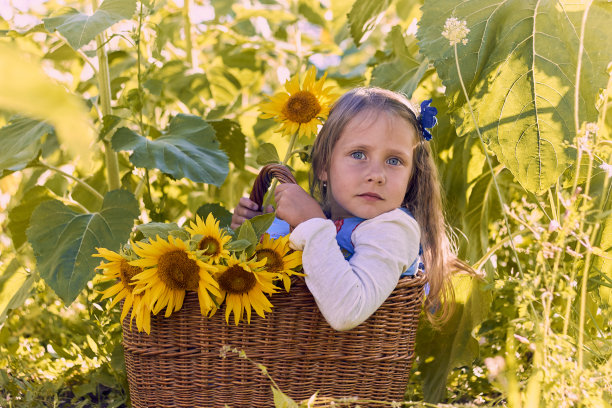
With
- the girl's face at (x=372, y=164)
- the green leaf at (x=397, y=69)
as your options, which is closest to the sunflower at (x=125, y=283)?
the girl's face at (x=372, y=164)

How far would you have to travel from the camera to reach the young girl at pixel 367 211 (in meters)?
1.04

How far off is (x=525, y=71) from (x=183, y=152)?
2.34ft

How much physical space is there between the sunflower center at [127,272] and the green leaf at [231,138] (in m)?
0.72

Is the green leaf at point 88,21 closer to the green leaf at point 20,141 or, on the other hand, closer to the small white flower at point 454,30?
the green leaf at point 20,141

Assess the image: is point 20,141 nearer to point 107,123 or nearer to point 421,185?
point 107,123

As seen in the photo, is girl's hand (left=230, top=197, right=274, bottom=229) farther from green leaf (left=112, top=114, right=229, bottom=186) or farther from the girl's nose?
the girl's nose

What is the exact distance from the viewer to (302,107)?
134 centimetres

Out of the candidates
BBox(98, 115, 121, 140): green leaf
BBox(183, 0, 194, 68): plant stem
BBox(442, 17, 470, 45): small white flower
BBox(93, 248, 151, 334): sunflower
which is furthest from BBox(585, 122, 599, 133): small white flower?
BBox(183, 0, 194, 68): plant stem

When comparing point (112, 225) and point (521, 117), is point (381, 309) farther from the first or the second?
point (112, 225)

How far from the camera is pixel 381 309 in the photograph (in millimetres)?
1099

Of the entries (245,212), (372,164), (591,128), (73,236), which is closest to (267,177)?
(245,212)

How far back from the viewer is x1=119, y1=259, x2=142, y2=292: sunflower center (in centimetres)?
108

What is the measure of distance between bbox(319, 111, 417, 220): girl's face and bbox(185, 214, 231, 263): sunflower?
0.30 m

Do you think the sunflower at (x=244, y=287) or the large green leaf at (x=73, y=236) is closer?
the sunflower at (x=244, y=287)
